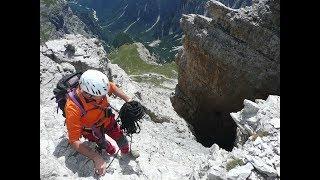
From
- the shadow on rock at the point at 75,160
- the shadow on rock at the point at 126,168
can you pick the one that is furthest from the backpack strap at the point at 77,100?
the shadow on rock at the point at 126,168

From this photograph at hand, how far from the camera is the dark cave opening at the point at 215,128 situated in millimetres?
37688

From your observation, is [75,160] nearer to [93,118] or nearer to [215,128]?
[93,118]

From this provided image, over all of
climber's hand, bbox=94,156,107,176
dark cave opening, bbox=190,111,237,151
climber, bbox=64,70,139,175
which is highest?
climber, bbox=64,70,139,175

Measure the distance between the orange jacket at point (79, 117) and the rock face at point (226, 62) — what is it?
20821mm

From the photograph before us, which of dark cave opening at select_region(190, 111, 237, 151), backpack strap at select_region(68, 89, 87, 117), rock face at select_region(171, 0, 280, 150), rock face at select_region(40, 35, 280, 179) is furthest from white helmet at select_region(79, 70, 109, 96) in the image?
dark cave opening at select_region(190, 111, 237, 151)

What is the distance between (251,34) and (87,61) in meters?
13.8

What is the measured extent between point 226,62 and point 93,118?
864 inches

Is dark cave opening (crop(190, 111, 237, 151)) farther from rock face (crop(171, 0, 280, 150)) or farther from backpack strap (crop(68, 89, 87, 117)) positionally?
backpack strap (crop(68, 89, 87, 117))

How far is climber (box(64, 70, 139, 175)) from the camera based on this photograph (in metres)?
15.0

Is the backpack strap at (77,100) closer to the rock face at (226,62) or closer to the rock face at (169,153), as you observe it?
the rock face at (169,153)

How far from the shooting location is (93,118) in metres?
16.1

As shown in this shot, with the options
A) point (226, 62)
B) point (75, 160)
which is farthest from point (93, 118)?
point (226, 62)
